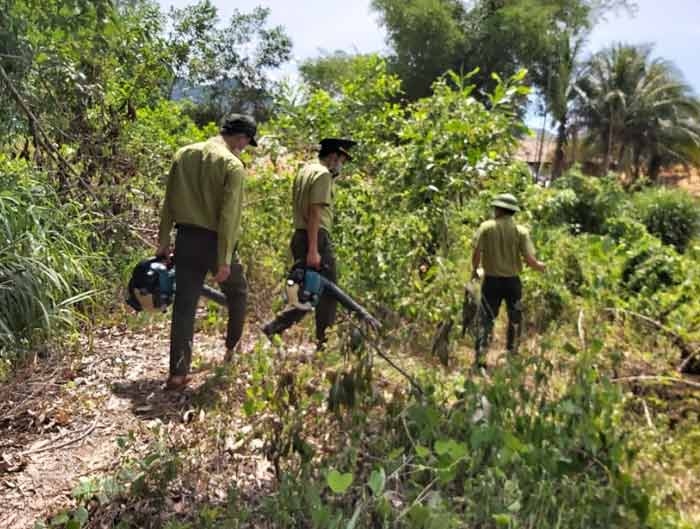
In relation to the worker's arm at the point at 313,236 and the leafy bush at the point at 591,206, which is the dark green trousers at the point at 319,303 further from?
the leafy bush at the point at 591,206

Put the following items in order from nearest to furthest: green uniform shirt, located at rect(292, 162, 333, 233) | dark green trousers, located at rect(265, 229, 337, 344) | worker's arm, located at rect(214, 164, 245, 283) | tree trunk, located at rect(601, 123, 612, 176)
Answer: worker's arm, located at rect(214, 164, 245, 283) → green uniform shirt, located at rect(292, 162, 333, 233) → dark green trousers, located at rect(265, 229, 337, 344) → tree trunk, located at rect(601, 123, 612, 176)

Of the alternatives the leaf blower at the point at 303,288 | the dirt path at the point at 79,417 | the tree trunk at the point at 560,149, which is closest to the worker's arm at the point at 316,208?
the leaf blower at the point at 303,288

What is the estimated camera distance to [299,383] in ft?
10.1

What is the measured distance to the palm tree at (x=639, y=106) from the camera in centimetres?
3481

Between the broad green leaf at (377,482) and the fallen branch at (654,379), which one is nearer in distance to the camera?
the broad green leaf at (377,482)

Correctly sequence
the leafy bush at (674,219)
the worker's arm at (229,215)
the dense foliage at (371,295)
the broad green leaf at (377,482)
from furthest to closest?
the leafy bush at (674,219)
the worker's arm at (229,215)
the dense foliage at (371,295)
the broad green leaf at (377,482)

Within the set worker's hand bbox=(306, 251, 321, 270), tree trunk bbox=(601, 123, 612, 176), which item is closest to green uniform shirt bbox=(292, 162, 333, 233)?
worker's hand bbox=(306, 251, 321, 270)

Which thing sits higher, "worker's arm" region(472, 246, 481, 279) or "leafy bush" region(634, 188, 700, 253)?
"leafy bush" region(634, 188, 700, 253)

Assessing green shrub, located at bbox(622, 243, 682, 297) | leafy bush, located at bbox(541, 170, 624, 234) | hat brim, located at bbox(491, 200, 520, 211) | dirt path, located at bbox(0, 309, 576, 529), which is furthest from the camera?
leafy bush, located at bbox(541, 170, 624, 234)

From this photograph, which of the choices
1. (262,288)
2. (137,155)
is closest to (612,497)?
(262,288)

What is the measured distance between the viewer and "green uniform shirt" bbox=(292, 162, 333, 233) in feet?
14.1

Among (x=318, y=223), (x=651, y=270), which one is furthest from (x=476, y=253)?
(x=651, y=270)

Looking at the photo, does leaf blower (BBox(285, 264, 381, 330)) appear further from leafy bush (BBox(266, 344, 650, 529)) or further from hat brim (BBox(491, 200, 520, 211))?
hat brim (BBox(491, 200, 520, 211))

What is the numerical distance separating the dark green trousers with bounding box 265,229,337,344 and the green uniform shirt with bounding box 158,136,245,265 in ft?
2.94
